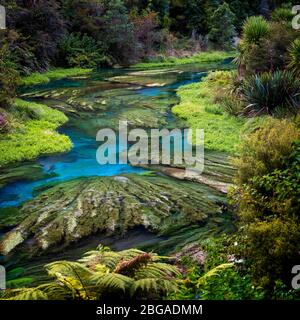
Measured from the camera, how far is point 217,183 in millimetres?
8391

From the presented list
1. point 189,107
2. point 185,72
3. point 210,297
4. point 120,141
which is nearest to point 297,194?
point 210,297

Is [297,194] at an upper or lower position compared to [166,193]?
upper

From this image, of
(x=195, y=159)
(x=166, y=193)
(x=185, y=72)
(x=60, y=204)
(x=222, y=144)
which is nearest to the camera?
(x=60, y=204)

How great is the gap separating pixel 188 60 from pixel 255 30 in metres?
19.2

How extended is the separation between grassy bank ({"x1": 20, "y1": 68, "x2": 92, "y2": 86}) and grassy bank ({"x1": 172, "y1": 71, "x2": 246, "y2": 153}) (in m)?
6.55

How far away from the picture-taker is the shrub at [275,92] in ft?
39.1

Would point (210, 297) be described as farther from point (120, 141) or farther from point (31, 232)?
point (120, 141)

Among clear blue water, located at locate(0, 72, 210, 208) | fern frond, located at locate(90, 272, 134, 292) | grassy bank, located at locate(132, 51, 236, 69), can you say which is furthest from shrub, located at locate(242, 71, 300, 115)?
grassy bank, located at locate(132, 51, 236, 69)

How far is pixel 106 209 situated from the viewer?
23.8 feet

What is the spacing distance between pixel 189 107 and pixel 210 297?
1145 centimetres

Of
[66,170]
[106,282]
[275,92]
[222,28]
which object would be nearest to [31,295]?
[106,282]

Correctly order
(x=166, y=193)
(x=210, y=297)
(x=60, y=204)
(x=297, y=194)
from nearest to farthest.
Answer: (x=210, y=297) → (x=297, y=194) → (x=60, y=204) → (x=166, y=193)

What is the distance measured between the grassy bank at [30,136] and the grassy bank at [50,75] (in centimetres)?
684

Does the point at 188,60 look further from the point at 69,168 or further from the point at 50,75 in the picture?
the point at 69,168
